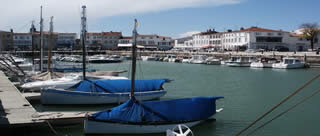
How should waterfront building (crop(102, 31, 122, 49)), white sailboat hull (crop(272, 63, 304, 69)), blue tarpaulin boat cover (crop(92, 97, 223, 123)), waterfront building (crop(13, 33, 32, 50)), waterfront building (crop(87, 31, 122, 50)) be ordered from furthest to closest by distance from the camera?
waterfront building (crop(102, 31, 122, 49)), waterfront building (crop(87, 31, 122, 50)), waterfront building (crop(13, 33, 32, 50)), white sailboat hull (crop(272, 63, 304, 69)), blue tarpaulin boat cover (crop(92, 97, 223, 123))

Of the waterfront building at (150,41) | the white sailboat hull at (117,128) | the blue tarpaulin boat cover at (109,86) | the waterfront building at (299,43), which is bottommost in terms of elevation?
the white sailboat hull at (117,128)

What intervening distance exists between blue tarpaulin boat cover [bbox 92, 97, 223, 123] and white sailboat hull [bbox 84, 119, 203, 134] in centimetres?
29

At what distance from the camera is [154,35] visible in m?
180

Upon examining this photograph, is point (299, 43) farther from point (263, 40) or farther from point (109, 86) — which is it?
point (109, 86)

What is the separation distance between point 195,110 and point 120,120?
15.7ft

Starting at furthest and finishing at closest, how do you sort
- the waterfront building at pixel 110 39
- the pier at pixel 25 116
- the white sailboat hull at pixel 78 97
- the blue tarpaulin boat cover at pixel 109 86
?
1. the waterfront building at pixel 110 39
2. the blue tarpaulin boat cover at pixel 109 86
3. the white sailboat hull at pixel 78 97
4. the pier at pixel 25 116

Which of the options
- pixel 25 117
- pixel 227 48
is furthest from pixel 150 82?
pixel 227 48

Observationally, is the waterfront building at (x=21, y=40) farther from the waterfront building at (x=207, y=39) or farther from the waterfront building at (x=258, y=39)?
the waterfront building at (x=258, y=39)

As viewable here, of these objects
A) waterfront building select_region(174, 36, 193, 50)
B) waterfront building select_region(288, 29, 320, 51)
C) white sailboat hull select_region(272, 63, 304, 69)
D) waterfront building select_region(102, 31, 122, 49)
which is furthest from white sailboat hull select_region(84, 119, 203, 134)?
waterfront building select_region(102, 31, 122, 49)

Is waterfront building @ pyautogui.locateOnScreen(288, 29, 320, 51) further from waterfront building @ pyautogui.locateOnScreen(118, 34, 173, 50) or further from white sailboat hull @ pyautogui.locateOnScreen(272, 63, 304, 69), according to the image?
waterfront building @ pyautogui.locateOnScreen(118, 34, 173, 50)

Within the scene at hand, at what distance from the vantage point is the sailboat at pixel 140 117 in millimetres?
18922

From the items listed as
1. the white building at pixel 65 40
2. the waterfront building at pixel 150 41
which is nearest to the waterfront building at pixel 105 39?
the waterfront building at pixel 150 41

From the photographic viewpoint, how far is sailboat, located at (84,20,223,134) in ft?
62.1

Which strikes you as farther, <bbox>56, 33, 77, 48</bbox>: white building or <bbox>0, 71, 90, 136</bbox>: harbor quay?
<bbox>56, 33, 77, 48</bbox>: white building
